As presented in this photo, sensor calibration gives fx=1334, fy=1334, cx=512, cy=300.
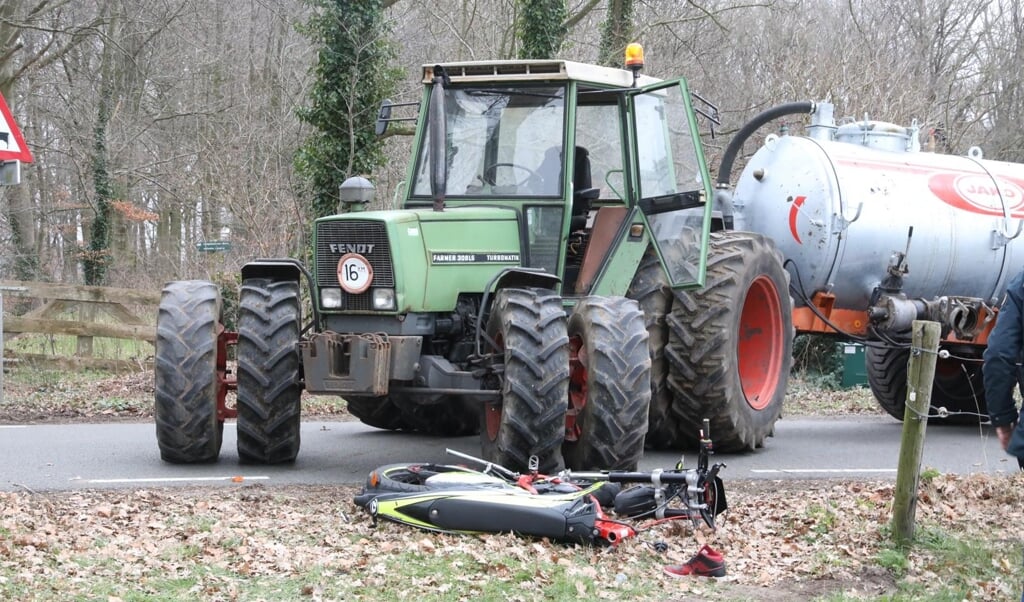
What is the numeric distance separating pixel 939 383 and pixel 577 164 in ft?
20.6

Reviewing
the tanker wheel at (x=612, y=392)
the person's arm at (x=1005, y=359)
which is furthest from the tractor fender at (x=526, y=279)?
the person's arm at (x=1005, y=359)

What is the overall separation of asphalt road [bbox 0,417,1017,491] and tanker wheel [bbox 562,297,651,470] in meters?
1.40

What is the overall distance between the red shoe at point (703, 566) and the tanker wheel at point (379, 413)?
196 inches

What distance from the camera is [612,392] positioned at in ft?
28.6

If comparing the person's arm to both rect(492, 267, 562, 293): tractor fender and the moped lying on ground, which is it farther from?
rect(492, 267, 562, 293): tractor fender

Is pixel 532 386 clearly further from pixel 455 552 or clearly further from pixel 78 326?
pixel 78 326

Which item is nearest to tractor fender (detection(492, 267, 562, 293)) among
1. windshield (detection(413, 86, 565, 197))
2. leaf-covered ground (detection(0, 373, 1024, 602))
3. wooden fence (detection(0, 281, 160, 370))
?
windshield (detection(413, 86, 565, 197))

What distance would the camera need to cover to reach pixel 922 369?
7.18 m

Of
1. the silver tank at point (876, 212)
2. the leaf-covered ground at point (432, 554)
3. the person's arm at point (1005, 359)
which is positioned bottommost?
the leaf-covered ground at point (432, 554)

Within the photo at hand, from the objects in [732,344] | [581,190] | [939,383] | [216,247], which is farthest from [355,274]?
[216,247]

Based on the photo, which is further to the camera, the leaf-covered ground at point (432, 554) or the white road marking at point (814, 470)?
the white road marking at point (814, 470)

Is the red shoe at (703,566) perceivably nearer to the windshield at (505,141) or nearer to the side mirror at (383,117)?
the windshield at (505,141)

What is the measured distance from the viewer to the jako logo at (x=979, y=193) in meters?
13.3

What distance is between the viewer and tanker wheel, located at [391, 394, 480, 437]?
11367 millimetres
